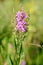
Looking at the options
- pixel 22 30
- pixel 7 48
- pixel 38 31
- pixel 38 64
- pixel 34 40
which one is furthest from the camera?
pixel 38 31

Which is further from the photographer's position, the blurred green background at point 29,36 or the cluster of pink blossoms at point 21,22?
the blurred green background at point 29,36

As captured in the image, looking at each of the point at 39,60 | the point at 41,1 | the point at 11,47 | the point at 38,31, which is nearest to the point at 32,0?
the point at 41,1

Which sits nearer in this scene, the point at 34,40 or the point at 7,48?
the point at 7,48

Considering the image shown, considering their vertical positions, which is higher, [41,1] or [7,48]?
[41,1]

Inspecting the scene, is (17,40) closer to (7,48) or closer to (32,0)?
(7,48)

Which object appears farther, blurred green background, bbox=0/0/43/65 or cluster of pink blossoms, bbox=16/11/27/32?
Result: blurred green background, bbox=0/0/43/65

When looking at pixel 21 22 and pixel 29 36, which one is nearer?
pixel 21 22

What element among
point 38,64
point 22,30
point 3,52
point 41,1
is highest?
point 41,1

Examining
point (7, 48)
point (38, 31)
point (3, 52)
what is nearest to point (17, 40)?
point (3, 52)

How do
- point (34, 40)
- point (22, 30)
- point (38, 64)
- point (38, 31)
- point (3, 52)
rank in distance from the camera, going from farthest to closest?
point (38, 31)
point (34, 40)
point (38, 64)
point (3, 52)
point (22, 30)

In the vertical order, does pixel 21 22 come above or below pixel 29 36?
above
